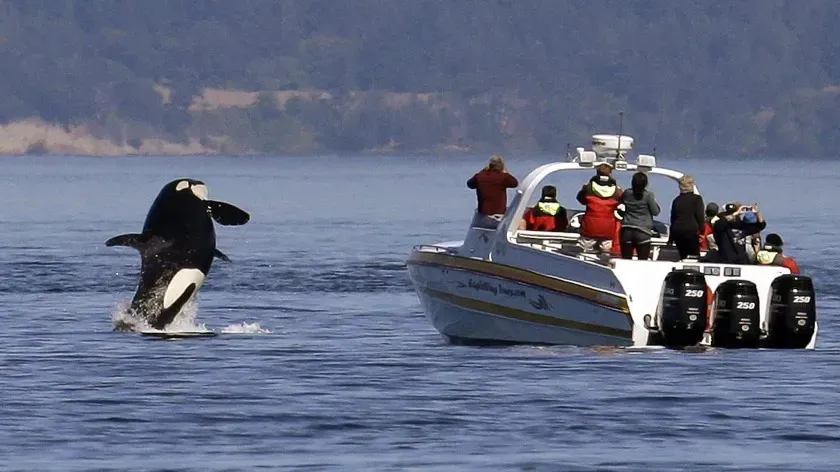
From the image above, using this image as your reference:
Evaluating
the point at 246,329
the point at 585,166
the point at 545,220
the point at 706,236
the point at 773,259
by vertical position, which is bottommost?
the point at 246,329

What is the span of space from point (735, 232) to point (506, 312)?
111 inches

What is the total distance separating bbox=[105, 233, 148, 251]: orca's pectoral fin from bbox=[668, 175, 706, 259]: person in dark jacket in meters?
6.57

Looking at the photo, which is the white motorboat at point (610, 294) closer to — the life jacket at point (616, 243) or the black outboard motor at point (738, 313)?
the black outboard motor at point (738, 313)

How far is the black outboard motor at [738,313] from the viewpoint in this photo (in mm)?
23938

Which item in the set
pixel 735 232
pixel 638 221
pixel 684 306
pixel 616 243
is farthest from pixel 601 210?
pixel 684 306

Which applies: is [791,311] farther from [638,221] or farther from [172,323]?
[172,323]

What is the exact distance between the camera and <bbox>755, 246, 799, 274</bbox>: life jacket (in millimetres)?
25109

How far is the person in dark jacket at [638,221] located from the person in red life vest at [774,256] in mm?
1350

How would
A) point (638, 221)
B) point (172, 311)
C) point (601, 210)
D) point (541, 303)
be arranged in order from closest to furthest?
1. point (638, 221)
2. point (541, 303)
3. point (601, 210)
4. point (172, 311)

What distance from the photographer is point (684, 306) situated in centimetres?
2373

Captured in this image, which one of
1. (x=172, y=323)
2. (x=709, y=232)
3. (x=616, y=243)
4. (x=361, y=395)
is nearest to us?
(x=361, y=395)

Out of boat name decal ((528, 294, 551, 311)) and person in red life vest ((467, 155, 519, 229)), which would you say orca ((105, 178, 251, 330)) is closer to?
person in red life vest ((467, 155, 519, 229))

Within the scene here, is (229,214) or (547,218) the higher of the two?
(547,218)

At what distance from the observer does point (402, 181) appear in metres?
134
